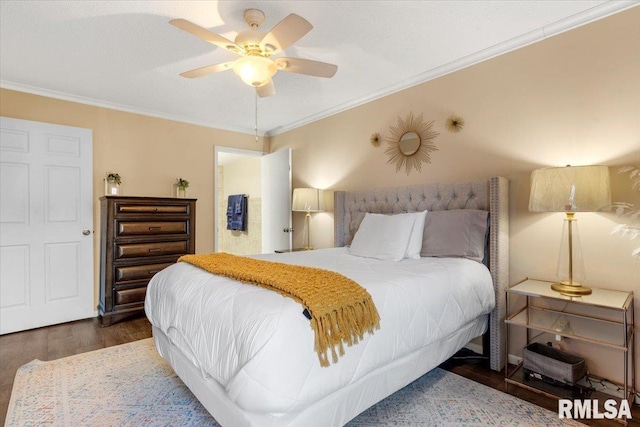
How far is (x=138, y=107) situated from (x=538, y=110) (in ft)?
13.5

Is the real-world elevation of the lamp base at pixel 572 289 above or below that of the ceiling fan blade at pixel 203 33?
below

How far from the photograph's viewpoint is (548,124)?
2.26 metres

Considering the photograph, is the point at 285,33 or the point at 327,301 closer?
the point at 327,301

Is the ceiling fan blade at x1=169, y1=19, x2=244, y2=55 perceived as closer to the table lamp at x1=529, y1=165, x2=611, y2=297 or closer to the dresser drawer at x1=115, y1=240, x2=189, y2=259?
the table lamp at x1=529, y1=165, x2=611, y2=297

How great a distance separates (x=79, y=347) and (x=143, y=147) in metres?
2.32

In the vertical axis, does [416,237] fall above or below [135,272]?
above

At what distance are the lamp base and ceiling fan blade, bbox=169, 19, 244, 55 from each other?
247 centimetres

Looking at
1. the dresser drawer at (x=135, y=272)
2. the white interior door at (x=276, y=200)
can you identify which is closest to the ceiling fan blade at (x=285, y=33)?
the white interior door at (x=276, y=200)

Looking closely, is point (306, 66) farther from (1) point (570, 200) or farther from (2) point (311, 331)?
(1) point (570, 200)

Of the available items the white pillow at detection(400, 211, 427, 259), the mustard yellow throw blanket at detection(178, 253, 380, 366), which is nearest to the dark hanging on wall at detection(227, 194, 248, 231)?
the white pillow at detection(400, 211, 427, 259)

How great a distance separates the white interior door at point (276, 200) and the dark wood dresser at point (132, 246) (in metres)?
1.24

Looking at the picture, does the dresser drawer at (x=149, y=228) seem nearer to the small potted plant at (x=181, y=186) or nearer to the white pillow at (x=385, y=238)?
the small potted plant at (x=181, y=186)

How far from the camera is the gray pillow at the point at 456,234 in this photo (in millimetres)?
2361

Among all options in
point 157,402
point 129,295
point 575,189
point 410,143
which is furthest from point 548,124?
point 129,295
